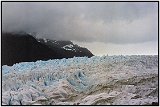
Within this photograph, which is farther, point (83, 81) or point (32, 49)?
point (32, 49)

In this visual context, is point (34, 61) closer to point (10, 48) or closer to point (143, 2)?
point (10, 48)

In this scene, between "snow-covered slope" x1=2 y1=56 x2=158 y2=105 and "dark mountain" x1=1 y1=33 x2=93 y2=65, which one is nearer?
"snow-covered slope" x1=2 y1=56 x2=158 y2=105

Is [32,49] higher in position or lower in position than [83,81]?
higher

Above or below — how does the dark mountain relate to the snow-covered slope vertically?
above
